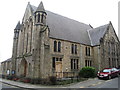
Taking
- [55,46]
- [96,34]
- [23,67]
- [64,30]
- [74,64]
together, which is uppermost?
[64,30]

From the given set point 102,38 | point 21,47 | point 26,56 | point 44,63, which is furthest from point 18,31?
point 102,38

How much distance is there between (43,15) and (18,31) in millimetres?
9876

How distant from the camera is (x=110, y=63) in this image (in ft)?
94.6

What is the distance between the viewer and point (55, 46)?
22.8 m

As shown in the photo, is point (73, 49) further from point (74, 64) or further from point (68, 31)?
point (68, 31)

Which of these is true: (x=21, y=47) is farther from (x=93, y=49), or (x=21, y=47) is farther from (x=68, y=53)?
(x=93, y=49)

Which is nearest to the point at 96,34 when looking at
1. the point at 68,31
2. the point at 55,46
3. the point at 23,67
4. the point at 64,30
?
the point at 68,31

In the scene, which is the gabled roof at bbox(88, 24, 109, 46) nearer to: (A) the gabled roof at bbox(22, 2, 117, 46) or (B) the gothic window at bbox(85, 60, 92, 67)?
(A) the gabled roof at bbox(22, 2, 117, 46)

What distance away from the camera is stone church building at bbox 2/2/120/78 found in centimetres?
2016

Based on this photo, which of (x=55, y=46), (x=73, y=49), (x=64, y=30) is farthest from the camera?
(x=64, y=30)

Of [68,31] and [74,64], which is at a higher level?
[68,31]

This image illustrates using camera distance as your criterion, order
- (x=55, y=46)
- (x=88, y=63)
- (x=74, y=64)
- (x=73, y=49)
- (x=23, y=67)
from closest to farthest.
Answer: (x=55, y=46), (x=23, y=67), (x=74, y=64), (x=73, y=49), (x=88, y=63)

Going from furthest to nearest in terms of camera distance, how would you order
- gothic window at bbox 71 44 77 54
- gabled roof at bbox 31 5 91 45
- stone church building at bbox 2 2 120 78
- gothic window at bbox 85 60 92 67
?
gothic window at bbox 85 60 92 67 → gothic window at bbox 71 44 77 54 → gabled roof at bbox 31 5 91 45 → stone church building at bbox 2 2 120 78

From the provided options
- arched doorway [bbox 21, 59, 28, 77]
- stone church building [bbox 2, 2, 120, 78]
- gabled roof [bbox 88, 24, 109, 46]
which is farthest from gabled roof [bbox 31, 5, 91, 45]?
arched doorway [bbox 21, 59, 28, 77]
